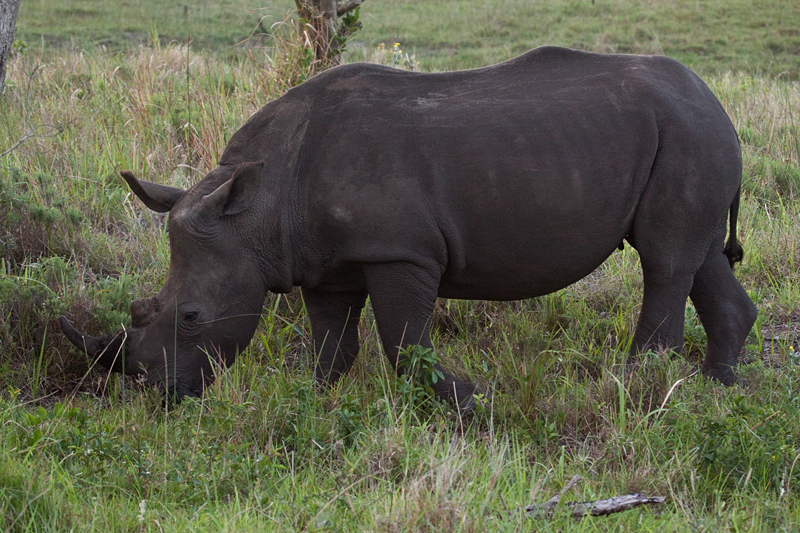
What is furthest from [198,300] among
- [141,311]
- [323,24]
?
[323,24]

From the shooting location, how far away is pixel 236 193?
381cm

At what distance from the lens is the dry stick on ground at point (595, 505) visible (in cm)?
286

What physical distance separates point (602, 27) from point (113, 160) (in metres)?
12.9

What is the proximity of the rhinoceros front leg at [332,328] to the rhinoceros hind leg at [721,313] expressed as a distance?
177 cm

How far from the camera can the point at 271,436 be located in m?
3.56

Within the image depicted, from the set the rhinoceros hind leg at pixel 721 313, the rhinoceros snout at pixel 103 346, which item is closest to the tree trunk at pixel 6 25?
the rhinoceros snout at pixel 103 346

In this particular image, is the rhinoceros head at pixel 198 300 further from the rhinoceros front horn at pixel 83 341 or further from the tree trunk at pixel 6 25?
the tree trunk at pixel 6 25

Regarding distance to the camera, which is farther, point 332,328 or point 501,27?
point 501,27

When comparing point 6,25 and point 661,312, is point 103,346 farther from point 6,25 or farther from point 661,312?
point 661,312

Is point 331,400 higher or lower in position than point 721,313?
lower

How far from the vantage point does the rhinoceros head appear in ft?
12.4

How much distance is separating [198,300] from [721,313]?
2.61 meters

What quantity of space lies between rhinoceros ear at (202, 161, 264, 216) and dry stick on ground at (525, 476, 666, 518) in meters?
1.84

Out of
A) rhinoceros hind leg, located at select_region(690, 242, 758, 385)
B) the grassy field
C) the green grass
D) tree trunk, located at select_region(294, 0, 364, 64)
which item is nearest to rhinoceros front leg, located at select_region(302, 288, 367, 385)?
the grassy field
